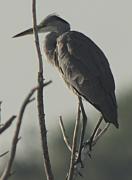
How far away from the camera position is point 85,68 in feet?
30.4

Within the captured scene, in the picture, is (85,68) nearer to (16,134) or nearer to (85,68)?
(85,68)

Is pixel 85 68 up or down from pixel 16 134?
down

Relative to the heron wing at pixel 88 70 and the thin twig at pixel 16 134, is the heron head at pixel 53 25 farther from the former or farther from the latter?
the thin twig at pixel 16 134

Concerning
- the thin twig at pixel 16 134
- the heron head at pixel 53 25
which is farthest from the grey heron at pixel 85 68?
the thin twig at pixel 16 134

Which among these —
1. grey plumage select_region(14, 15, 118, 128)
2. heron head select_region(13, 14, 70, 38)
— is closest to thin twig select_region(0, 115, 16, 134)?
grey plumage select_region(14, 15, 118, 128)

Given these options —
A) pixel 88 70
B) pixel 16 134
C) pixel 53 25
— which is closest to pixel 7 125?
pixel 16 134

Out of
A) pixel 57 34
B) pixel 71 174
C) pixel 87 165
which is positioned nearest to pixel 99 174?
pixel 87 165

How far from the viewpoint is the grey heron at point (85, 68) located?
891cm

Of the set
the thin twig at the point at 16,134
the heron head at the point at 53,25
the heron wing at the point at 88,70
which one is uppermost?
the thin twig at the point at 16,134

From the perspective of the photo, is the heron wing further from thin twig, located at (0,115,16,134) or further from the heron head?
thin twig, located at (0,115,16,134)

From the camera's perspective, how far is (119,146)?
37250mm

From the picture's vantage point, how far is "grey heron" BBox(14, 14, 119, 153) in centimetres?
891

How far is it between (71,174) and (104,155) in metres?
30.5

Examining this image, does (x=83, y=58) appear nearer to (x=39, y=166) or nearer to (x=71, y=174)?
(x=71, y=174)
